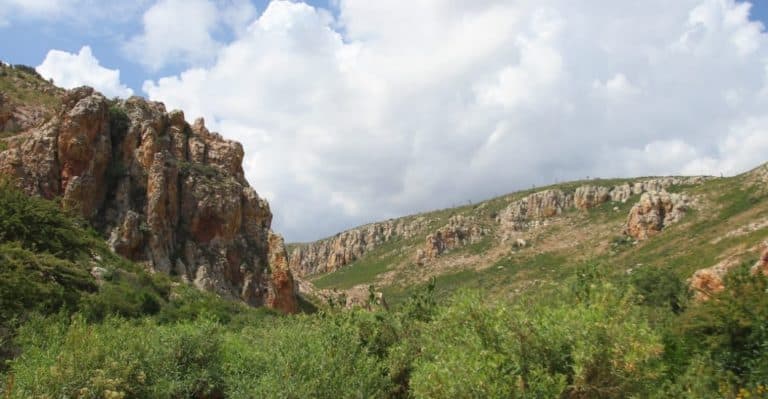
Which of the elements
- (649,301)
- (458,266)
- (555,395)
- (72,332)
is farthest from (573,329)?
(458,266)

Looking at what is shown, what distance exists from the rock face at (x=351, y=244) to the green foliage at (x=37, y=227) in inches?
5534

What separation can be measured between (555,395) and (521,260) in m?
98.2

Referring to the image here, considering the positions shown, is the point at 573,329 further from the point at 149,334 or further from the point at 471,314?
the point at 149,334

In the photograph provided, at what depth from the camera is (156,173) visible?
169 feet

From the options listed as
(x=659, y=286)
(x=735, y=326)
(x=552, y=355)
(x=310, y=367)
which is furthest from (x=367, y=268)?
(x=552, y=355)

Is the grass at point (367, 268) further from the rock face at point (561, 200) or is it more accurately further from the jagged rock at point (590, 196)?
the jagged rock at point (590, 196)

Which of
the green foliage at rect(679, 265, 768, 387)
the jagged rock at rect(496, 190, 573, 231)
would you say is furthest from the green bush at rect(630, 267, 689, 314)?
the jagged rock at rect(496, 190, 573, 231)

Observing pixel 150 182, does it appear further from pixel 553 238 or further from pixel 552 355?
pixel 553 238

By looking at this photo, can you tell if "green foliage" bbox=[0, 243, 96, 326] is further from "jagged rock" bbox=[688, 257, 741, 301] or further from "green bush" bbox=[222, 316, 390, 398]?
"jagged rock" bbox=[688, 257, 741, 301]

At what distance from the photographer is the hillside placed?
218 ft

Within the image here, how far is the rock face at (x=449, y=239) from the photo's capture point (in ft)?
438

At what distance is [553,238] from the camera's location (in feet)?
374

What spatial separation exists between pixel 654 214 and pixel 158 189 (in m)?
73.6

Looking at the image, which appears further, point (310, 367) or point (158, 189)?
point (158, 189)
